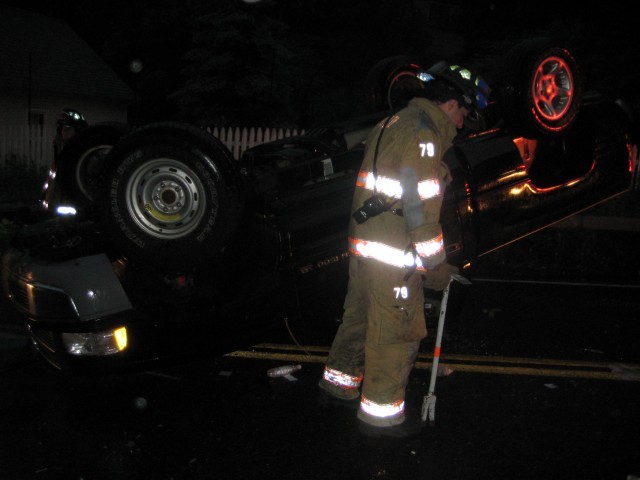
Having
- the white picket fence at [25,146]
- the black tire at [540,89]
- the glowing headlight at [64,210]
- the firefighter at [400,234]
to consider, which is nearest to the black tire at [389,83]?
the black tire at [540,89]

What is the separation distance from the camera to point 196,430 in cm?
366

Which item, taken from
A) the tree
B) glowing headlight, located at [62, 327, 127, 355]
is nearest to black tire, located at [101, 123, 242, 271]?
glowing headlight, located at [62, 327, 127, 355]

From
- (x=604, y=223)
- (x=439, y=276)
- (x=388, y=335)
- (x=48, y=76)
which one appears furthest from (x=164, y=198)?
(x=48, y=76)

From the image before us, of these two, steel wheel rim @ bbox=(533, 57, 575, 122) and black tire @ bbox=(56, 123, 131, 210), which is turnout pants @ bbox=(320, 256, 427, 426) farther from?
black tire @ bbox=(56, 123, 131, 210)

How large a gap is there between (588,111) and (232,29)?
15.3m

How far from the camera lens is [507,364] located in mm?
4590

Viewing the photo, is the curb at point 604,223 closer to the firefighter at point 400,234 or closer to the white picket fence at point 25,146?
the firefighter at point 400,234

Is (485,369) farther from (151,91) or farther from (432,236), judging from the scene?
(151,91)

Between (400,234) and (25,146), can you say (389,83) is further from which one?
(25,146)

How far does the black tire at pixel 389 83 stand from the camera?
5.96 meters

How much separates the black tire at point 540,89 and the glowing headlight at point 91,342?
9.97 ft

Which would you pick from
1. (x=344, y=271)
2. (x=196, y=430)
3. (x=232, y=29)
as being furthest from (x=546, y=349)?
(x=232, y=29)

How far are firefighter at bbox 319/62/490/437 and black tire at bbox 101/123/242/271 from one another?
79 cm

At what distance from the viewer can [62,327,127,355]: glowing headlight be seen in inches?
141
